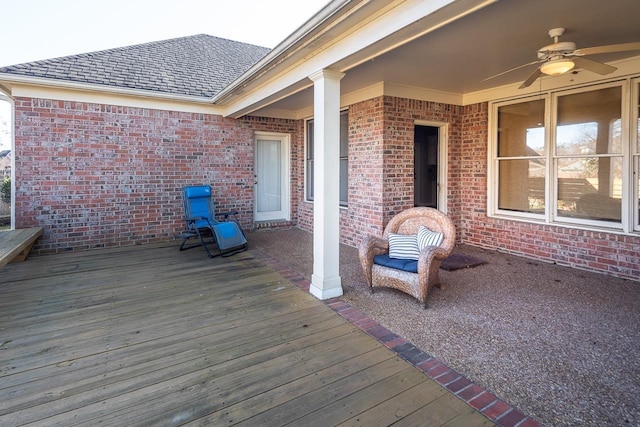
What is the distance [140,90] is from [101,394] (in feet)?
16.7

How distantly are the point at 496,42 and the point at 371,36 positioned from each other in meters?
1.55

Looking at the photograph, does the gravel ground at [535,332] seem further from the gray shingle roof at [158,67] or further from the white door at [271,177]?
the gray shingle roof at [158,67]

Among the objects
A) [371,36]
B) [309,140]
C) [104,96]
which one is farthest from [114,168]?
[371,36]

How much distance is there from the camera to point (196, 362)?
2.34m

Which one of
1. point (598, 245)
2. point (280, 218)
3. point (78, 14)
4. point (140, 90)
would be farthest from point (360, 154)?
point (78, 14)

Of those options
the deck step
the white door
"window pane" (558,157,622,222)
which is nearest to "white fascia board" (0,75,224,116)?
the white door

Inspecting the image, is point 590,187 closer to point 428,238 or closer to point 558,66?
point 558,66

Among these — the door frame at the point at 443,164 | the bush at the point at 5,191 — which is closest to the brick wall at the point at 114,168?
the door frame at the point at 443,164

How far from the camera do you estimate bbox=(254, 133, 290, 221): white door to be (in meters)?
7.47

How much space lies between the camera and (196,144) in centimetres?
646

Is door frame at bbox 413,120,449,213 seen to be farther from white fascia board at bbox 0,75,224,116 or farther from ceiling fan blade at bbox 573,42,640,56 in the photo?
white fascia board at bbox 0,75,224,116

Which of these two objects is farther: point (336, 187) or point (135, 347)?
point (336, 187)

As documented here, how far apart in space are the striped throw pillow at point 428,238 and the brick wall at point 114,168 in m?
4.40

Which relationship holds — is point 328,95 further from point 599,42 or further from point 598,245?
point 598,245
